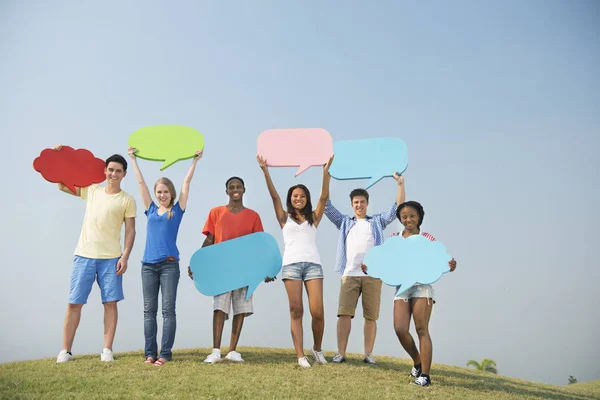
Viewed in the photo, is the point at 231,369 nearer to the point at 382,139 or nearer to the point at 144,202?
the point at 144,202

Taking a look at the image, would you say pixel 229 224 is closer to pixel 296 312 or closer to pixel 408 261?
pixel 296 312

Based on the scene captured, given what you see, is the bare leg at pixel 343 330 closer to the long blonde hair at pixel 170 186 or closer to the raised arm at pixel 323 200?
the raised arm at pixel 323 200

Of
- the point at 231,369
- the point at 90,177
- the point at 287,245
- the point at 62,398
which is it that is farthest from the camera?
the point at 90,177

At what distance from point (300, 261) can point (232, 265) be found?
0.90m

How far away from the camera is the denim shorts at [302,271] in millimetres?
6043

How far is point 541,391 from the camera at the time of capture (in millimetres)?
6812

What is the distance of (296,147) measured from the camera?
6.90 metres

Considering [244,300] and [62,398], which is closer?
[62,398]

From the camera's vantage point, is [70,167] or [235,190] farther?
[70,167]

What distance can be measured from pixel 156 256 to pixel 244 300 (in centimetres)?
123

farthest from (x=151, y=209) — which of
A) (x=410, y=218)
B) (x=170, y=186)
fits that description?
(x=410, y=218)

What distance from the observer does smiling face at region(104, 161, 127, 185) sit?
655 centimetres

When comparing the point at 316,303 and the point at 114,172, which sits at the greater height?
the point at 114,172

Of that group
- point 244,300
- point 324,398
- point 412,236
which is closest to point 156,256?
point 244,300
